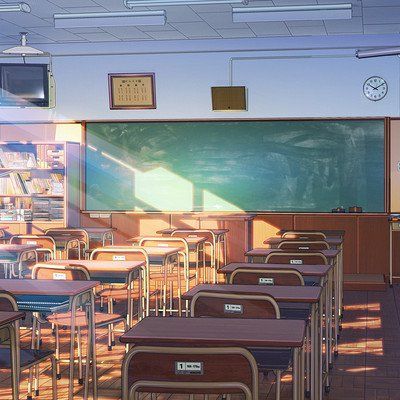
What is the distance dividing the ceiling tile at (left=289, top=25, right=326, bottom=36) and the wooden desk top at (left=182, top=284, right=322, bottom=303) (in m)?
6.57

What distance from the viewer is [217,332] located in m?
3.28

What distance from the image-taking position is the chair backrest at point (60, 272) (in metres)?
5.51

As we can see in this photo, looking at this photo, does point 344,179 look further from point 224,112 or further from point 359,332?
point 359,332

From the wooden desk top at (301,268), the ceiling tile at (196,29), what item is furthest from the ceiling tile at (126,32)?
the wooden desk top at (301,268)

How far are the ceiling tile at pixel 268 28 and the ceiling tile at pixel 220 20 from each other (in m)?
0.15

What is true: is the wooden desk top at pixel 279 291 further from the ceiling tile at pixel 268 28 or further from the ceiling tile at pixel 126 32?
the ceiling tile at pixel 126 32

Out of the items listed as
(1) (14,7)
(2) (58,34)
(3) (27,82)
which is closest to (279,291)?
(1) (14,7)

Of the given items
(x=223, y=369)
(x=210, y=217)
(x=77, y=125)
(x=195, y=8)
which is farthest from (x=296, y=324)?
(x=77, y=125)

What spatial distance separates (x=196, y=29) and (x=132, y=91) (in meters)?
1.45

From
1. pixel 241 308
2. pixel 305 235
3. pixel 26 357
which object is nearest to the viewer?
pixel 241 308

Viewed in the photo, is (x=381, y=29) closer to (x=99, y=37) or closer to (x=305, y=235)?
(x=305, y=235)

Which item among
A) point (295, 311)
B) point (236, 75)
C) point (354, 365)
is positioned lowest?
point (354, 365)

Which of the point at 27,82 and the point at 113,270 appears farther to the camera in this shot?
the point at 27,82

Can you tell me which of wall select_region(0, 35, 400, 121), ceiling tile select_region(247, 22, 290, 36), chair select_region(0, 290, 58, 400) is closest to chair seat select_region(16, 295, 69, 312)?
chair select_region(0, 290, 58, 400)
